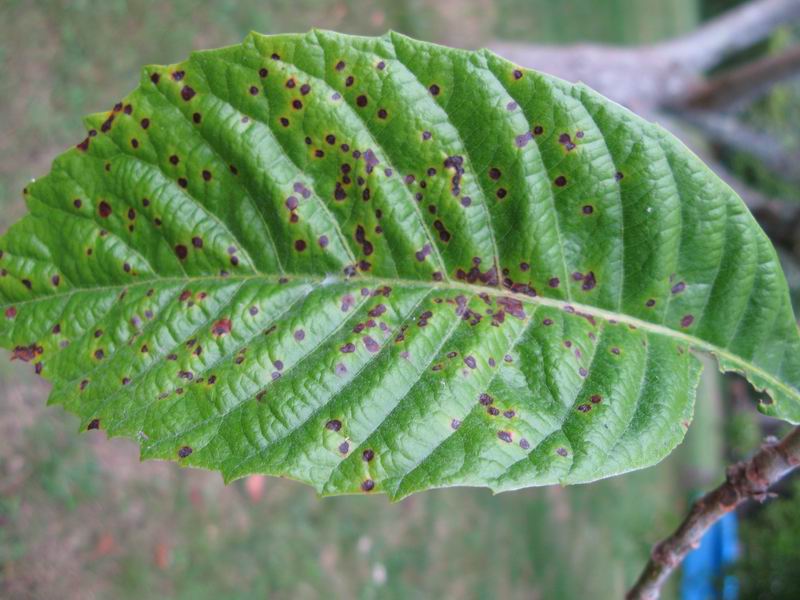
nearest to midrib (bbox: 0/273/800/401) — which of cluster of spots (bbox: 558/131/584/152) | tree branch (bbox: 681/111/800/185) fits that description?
cluster of spots (bbox: 558/131/584/152)

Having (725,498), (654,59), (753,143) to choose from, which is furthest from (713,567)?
(725,498)

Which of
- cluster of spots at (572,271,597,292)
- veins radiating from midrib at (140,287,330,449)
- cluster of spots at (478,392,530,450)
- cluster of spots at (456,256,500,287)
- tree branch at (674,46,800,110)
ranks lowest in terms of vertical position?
cluster of spots at (478,392,530,450)

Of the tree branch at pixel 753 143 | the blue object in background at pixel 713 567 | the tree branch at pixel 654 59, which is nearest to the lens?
the tree branch at pixel 654 59

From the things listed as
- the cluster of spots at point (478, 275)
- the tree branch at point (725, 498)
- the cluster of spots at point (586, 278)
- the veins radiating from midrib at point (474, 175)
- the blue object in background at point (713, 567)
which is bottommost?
the blue object in background at point (713, 567)

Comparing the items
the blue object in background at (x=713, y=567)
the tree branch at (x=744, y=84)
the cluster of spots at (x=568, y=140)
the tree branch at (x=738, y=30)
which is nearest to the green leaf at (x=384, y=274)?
the cluster of spots at (x=568, y=140)

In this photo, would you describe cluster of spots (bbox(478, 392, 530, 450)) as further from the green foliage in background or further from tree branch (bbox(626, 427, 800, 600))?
the green foliage in background

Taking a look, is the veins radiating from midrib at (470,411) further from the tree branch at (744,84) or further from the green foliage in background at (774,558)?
the green foliage in background at (774,558)
